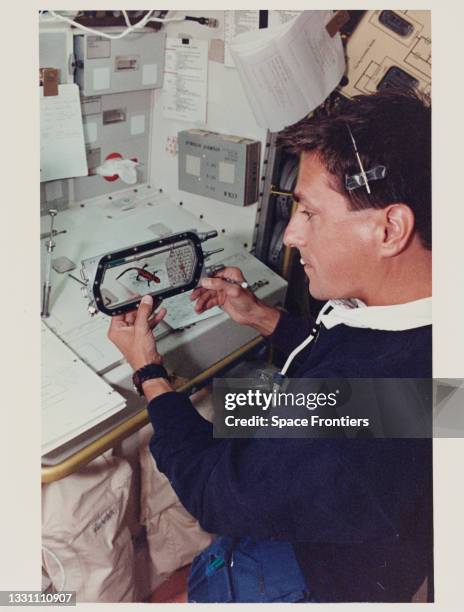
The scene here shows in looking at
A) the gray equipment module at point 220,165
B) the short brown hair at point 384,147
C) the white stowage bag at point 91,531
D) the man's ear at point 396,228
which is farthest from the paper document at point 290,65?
the white stowage bag at point 91,531

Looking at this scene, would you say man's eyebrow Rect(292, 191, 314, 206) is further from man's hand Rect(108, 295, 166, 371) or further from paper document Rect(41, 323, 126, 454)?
paper document Rect(41, 323, 126, 454)

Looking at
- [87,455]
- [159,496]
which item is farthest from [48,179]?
[159,496]

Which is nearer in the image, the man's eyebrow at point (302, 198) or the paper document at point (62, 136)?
the man's eyebrow at point (302, 198)

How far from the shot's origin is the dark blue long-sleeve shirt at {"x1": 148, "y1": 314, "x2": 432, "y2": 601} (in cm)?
80

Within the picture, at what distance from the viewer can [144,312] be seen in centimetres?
114

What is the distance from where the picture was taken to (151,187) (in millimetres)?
1848

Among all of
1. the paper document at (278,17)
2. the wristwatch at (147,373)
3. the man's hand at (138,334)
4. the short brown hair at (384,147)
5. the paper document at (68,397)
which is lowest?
the paper document at (68,397)

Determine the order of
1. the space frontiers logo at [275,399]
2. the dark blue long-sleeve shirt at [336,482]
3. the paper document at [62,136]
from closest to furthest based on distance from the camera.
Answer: the dark blue long-sleeve shirt at [336,482]
the space frontiers logo at [275,399]
the paper document at [62,136]

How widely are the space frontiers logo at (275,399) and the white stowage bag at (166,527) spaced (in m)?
0.63

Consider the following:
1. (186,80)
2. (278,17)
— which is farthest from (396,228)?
(186,80)

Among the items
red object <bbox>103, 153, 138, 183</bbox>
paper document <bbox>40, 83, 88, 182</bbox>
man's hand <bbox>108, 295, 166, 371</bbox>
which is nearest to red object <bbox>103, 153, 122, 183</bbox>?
red object <bbox>103, 153, 138, 183</bbox>

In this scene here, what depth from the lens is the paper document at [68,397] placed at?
3.29 feet

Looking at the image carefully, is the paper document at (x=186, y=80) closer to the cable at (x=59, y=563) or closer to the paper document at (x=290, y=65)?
the paper document at (x=290, y=65)

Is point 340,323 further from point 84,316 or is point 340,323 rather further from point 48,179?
point 48,179
